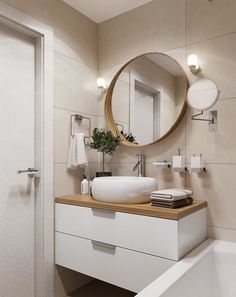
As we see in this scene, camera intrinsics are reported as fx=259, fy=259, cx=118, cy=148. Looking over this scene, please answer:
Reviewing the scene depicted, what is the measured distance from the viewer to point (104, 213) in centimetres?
173

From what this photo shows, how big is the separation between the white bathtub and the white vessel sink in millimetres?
458

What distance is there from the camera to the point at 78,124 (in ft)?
7.31

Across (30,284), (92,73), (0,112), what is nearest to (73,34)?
(92,73)

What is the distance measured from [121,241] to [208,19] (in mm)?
1653

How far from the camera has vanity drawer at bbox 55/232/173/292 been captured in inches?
60.7

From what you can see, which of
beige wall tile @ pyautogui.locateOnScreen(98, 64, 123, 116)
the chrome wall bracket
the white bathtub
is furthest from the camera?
beige wall tile @ pyautogui.locateOnScreen(98, 64, 123, 116)

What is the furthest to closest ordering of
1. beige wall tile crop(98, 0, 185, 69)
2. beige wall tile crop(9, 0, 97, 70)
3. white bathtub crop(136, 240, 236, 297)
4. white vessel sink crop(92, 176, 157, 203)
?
beige wall tile crop(98, 0, 185, 69) < beige wall tile crop(9, 0, 97, 70) < white vessel sink crop(92, 176, 157, 203) < white bathtub crop(136, 240, 236, 297)

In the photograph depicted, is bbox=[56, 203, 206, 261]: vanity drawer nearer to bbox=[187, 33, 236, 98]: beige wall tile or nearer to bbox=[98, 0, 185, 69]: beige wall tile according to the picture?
bbox=[187, 33, 236, 98]: beige wall tile

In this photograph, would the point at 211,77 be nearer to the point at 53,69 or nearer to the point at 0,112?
the point at 53,69

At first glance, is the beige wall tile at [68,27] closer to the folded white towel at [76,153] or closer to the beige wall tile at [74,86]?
the beige wall tile at [74,86]

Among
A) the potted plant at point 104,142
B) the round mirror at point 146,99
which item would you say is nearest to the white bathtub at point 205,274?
the round mirror at point 146,99

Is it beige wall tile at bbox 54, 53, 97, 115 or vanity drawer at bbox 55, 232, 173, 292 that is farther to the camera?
beige wall tile at bbox 54, 53, 97, 115

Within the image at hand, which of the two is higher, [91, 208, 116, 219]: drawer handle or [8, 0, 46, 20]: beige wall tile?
[8, 0, 46, 20]: beige wall tile

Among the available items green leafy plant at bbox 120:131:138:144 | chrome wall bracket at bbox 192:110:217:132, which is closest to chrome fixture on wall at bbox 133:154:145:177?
green leafy plant at bbox 120:131:138:144
